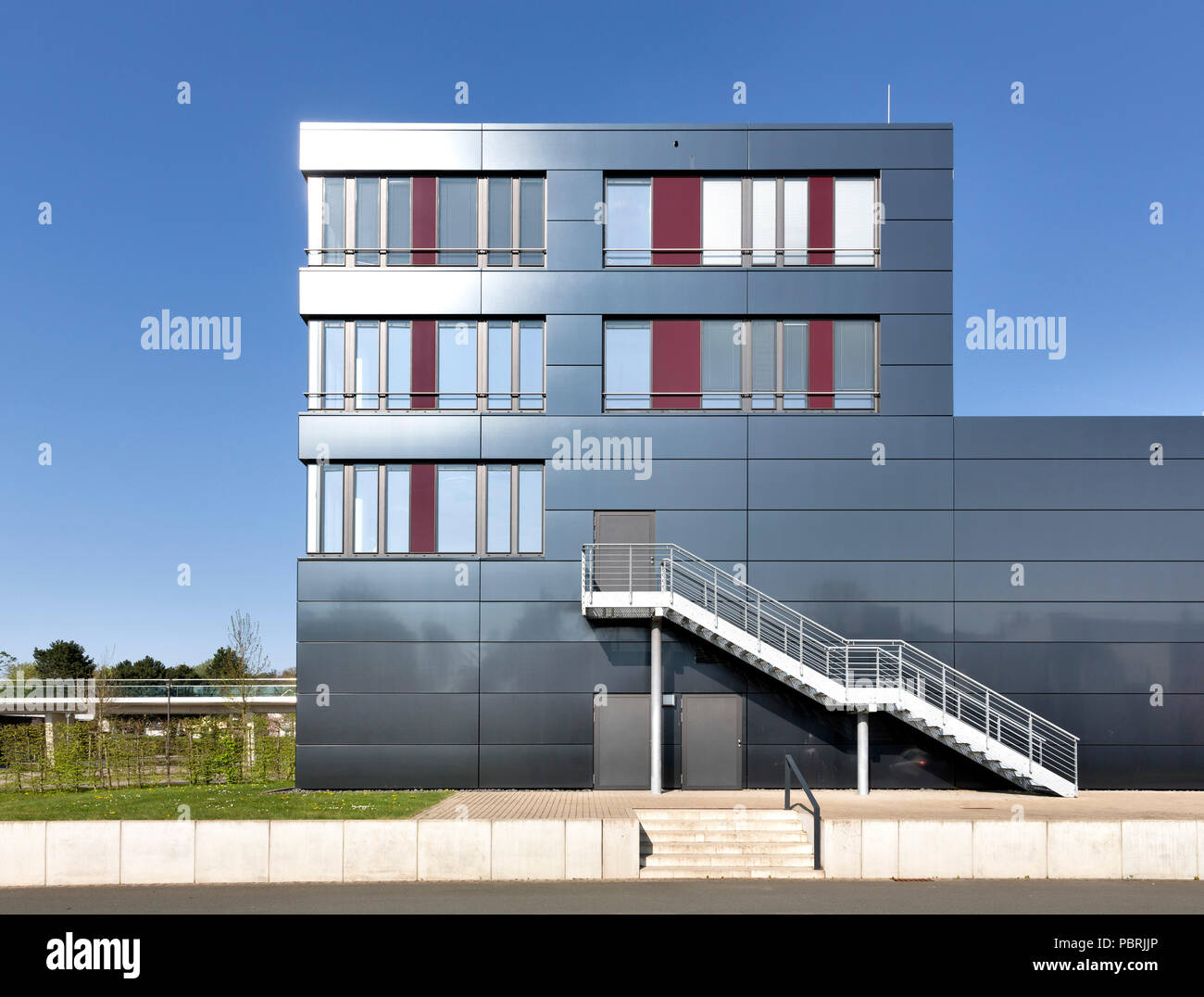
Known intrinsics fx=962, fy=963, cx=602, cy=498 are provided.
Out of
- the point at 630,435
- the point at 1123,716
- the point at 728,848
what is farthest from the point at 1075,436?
the point at 728,848

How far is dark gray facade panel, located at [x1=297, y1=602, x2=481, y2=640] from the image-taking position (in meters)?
22.8

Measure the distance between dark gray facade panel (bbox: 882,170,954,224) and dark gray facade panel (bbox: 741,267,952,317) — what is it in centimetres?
138

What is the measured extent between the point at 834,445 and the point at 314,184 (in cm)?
1423

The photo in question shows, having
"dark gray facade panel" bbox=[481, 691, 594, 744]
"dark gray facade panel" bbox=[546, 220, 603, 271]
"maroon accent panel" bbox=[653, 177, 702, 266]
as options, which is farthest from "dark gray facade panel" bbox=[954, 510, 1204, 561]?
"dark gray facade panel" bbox=[546, 220, 603, 271]

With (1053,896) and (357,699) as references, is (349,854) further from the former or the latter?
(1053,896)

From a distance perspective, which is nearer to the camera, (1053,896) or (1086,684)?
(1053,896)

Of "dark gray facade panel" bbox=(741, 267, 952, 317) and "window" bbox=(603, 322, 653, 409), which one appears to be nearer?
"dark gray facade panel" bbox=(741, 267, 952, 317)

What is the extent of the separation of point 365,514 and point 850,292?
1292 centimetres

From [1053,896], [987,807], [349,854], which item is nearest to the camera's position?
[1053,896]

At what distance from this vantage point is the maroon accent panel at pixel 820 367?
2334cm

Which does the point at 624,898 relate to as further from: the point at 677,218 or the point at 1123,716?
the point at 677,218

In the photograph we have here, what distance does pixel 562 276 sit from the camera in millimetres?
23422

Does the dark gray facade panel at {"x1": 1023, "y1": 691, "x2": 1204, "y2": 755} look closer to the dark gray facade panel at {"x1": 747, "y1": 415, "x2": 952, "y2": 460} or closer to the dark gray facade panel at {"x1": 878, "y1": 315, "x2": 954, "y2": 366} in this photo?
the dark gray facade panel at {"x1": 747, "y1": 415, "x2": 952, "y2": 460}

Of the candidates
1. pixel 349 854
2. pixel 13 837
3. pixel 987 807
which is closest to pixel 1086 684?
pixel 987 807
